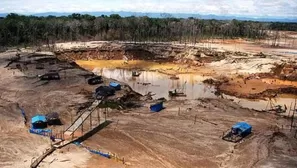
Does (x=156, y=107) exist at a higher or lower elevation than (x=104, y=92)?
lower

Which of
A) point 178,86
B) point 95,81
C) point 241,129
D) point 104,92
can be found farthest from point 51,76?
point 241,129

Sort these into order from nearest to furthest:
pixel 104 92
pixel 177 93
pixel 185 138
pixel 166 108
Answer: pixel 185 138
pixel 166 108
pixel 104 92
pixel 177 93

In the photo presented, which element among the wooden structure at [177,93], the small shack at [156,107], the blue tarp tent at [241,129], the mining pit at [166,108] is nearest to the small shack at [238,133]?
the blue tarp tent at [241,129]

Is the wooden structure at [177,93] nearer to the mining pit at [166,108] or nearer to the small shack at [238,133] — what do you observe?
the mining pit at [166,108]

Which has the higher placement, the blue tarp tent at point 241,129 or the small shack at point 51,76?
the small shack at point 51,76

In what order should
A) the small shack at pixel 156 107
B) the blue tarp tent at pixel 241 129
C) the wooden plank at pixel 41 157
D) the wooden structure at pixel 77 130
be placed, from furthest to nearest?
the small shack at pixel 156 107, the blue tarp tent at pixel 241 129, the wooden structure at pixel 77 130, the wooden plank at pixel 41 157

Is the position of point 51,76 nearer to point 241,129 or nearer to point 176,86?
point 176,86

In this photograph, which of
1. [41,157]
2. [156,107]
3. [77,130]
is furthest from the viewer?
[156,107]

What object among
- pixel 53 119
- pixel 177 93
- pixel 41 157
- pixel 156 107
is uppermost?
pixel 156 107

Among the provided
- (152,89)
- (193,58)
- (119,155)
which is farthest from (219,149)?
(193,58)

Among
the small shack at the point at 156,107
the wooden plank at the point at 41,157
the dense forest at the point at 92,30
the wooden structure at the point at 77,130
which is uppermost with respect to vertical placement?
the dense forest at the point at 92,30

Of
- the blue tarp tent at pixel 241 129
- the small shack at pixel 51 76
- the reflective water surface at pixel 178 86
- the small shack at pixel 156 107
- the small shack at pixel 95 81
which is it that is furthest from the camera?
the small shack at pixel 51 76

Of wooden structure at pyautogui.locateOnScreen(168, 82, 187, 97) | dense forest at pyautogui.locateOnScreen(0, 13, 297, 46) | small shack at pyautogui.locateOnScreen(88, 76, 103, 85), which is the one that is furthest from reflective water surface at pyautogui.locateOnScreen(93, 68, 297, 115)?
dense forest at pyautogui.locateOnScreen(0, 13, 297, 46)
